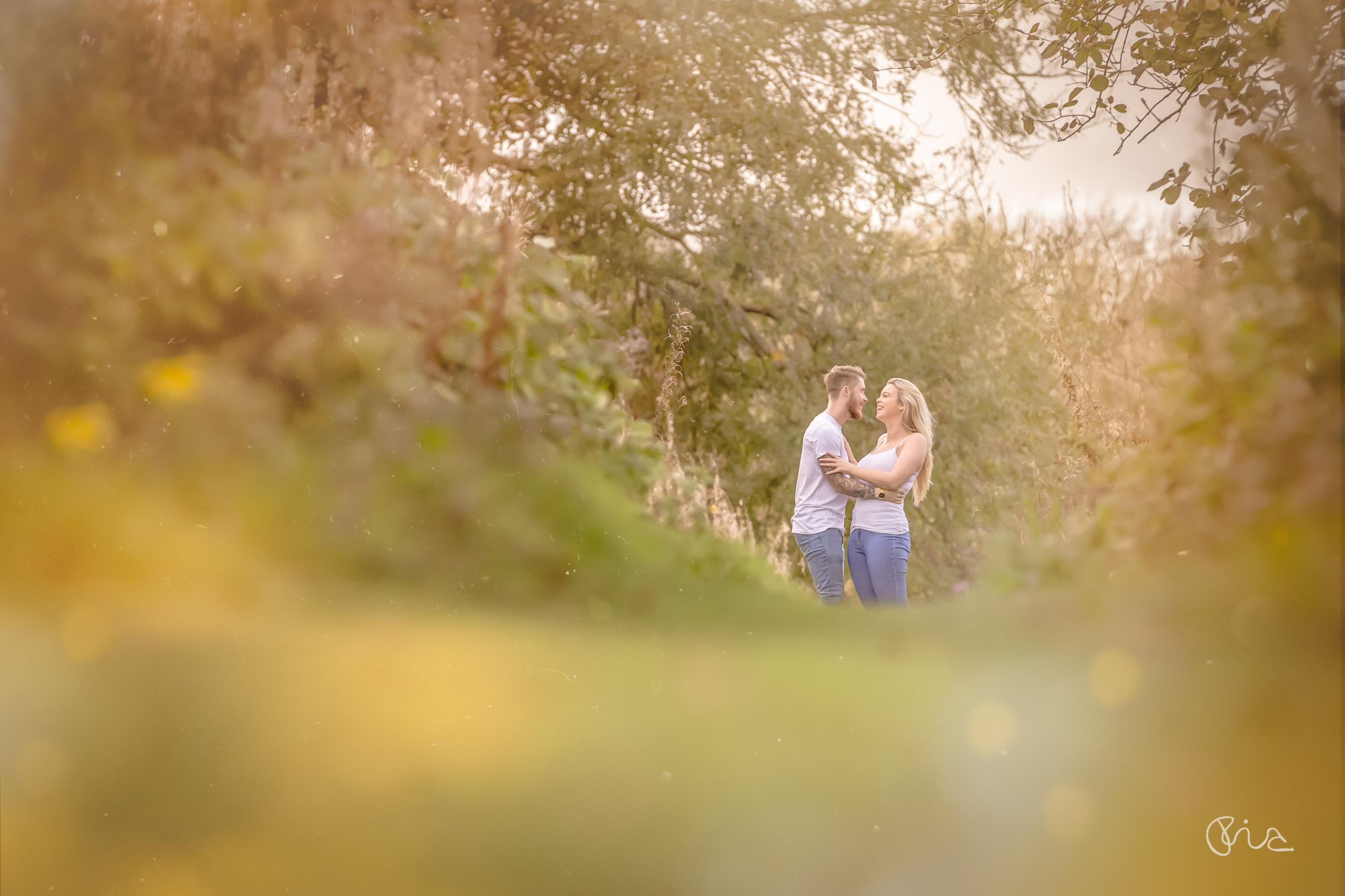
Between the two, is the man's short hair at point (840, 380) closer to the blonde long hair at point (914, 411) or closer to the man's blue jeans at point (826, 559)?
the blonde long hair at point (914, 411)

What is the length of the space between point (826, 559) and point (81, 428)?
123 inches

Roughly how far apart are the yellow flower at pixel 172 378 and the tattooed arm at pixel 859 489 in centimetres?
271

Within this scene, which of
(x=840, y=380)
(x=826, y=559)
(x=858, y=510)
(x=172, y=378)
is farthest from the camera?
(x=840, y=380)

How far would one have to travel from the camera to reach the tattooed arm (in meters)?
4.42

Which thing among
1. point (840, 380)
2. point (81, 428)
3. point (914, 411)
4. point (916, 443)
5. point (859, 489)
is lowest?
point (81, 428)

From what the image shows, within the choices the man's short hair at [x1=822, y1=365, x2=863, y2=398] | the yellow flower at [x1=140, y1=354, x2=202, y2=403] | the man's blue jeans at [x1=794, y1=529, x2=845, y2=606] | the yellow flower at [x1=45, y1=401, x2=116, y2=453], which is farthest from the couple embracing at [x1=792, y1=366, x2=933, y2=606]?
the yellow flower at [x1=45, y1=401, x2=116, y2=453]

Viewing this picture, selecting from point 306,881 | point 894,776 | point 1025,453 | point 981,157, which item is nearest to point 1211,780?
point 894,776

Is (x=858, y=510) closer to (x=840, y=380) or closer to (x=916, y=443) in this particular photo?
(x=916, y=443)

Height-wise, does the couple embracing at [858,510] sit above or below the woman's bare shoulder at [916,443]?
below

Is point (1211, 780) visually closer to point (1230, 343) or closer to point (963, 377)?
point (1230, 343)

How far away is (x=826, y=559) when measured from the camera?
443cm

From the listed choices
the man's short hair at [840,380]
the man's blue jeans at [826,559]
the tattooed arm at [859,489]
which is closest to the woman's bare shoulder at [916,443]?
the tattooed arm at [859,489]

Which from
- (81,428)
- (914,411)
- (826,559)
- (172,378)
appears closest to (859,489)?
(826,559)

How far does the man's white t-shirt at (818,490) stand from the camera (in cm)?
445
